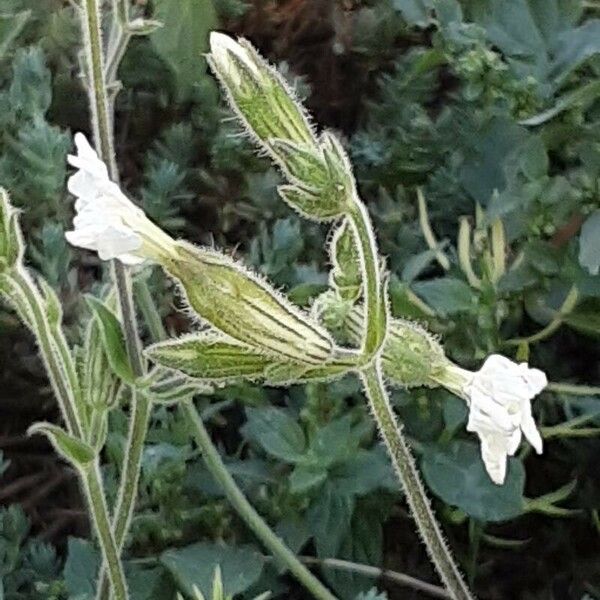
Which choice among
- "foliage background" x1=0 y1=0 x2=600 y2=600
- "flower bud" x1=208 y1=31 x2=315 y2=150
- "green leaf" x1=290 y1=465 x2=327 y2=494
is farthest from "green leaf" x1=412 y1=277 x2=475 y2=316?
"flower bud" x1=208 y1=31 x2=315 y2=150

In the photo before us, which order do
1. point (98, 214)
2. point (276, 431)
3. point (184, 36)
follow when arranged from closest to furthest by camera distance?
1. point (98, 214)
2. point (276, 431)
3. point (184, 36)

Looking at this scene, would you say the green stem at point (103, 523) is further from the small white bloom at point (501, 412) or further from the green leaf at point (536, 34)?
the green leaf at point (536, 34)

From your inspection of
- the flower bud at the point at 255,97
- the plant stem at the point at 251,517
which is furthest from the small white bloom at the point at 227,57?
the plant stem at the point at 251,517

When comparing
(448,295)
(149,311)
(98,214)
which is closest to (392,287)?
(448,295)

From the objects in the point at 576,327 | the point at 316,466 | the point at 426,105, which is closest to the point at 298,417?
the point at 316,466

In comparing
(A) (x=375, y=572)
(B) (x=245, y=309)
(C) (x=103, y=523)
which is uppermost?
(B) (x=245, y=309)

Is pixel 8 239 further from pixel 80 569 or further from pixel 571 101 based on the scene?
pixel 571 101
